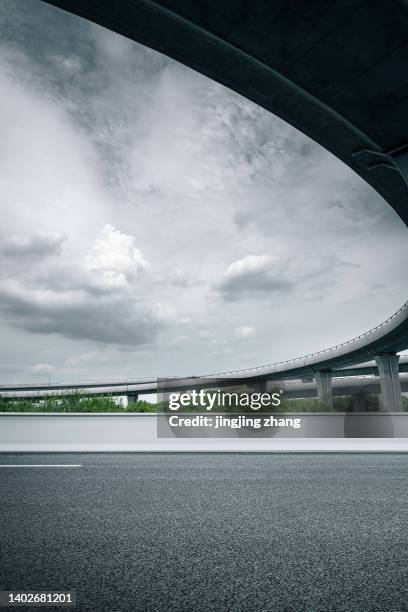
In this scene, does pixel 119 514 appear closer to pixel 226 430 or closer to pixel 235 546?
pixel 235 546

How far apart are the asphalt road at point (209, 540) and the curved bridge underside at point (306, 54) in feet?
33.3

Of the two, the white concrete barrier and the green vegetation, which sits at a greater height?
the green vegetation

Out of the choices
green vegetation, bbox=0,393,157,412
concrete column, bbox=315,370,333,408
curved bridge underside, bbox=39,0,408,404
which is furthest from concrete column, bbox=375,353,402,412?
green vegetation, bbox=0,393,157,412

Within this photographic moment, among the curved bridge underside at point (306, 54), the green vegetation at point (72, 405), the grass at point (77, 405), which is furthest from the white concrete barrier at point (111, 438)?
the curved bridge underside at point (306, 54)

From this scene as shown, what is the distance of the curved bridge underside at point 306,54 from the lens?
954cm

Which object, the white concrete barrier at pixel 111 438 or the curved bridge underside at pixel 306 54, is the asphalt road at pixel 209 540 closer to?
the white concrete barrier at pixel 111 438

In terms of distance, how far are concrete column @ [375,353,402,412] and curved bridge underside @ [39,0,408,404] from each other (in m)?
34.6

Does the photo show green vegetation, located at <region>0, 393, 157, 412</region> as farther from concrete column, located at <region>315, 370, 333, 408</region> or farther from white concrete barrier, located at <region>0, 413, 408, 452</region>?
concrete column, located at <region>315, 370, 333, 408</region>

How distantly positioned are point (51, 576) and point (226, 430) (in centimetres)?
1056

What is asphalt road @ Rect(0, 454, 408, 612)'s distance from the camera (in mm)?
2424

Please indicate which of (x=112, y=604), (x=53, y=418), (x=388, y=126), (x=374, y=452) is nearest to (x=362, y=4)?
(x=388, y=126)

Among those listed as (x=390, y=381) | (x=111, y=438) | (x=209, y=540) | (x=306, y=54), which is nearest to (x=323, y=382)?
(x=390, y=381)

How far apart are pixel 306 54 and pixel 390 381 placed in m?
41.2

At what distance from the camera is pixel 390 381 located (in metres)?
44.3
